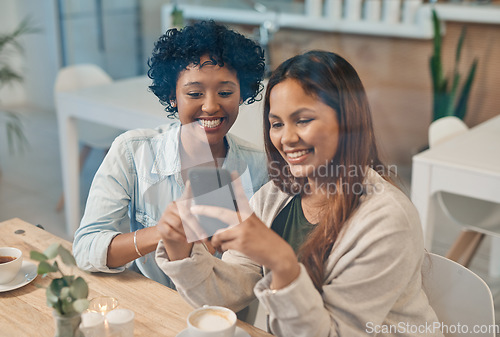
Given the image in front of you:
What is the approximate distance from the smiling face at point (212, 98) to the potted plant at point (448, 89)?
5.93 ft

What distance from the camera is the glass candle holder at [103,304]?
2.41ft

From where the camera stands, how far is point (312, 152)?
0.59 meters

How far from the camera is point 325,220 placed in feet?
2.05

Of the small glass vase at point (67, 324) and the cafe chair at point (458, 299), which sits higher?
the small glass vase at point (67, 324)

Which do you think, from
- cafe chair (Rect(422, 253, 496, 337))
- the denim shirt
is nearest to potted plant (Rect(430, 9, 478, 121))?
cafe chair (Rect(422, 253, 496, 337))

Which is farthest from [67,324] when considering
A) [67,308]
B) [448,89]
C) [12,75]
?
[448,89]

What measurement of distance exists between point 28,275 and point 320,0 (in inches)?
67.3

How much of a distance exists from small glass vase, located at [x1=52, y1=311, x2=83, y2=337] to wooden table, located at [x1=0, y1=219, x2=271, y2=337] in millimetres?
93

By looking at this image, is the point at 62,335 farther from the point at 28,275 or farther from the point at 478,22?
the point at 478,22

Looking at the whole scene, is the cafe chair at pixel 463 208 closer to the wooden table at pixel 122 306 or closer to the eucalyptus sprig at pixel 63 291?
the wooden table at pixel 122 306

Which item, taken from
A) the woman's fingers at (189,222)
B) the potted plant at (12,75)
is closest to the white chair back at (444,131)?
the woman's fingers at (189,222)

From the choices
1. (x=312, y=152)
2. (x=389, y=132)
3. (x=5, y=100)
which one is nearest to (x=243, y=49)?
(x=312, y=152)

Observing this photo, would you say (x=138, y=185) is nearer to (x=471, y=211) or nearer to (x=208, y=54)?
(x=208, y=54)

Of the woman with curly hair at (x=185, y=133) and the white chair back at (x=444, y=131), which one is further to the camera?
the white chair back at (x=444, y=131)
